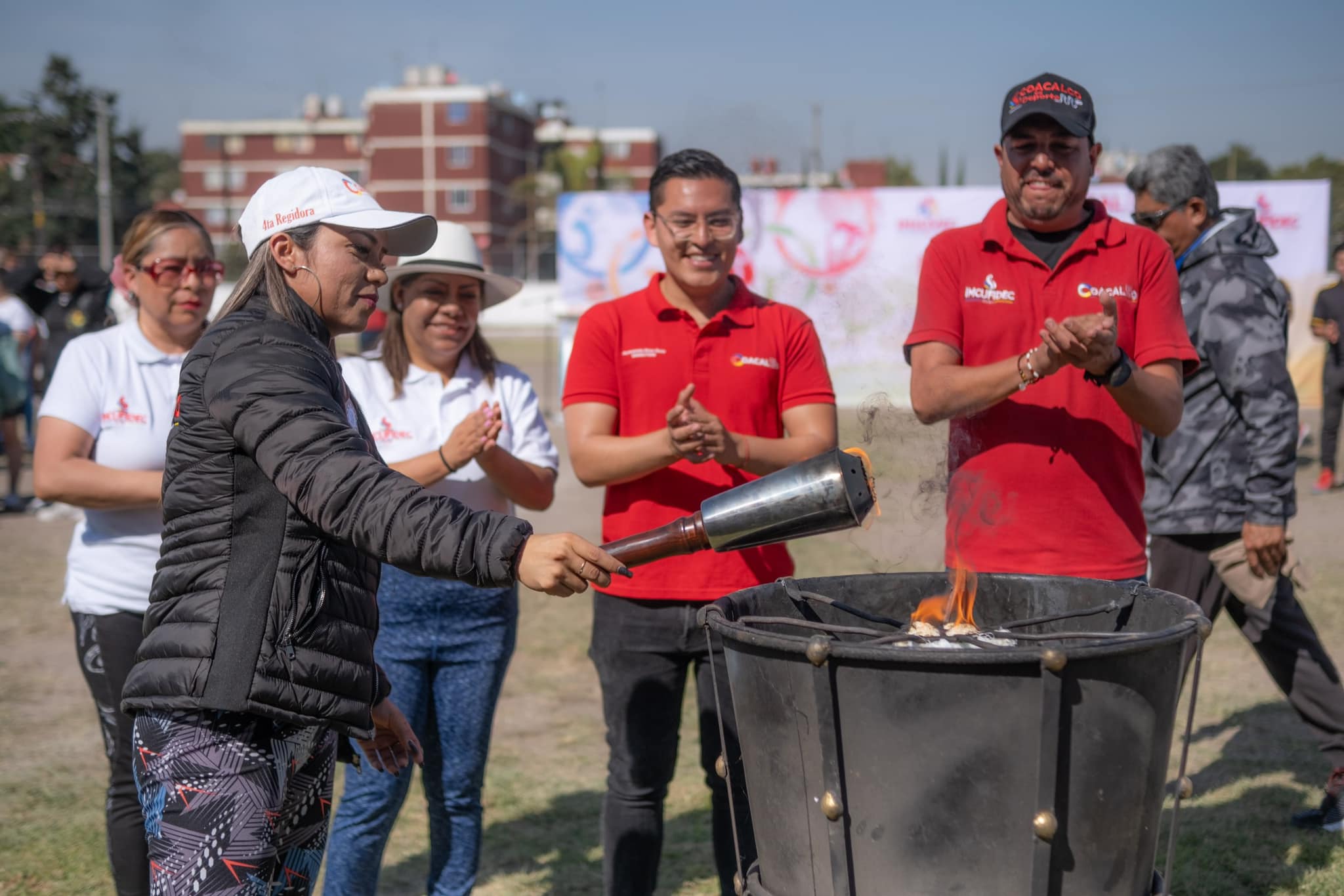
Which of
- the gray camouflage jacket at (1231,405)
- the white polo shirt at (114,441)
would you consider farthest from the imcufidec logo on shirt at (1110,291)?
the white polo shirt at (114,441)

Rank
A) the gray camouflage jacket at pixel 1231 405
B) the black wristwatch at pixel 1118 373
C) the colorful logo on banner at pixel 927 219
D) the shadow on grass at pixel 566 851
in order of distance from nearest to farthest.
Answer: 1. the black wristwatch at pixel 1118 373
2. the gray camouflage jacket at pixel 1231 405
3. the shadow on grass at pixel 566 851
4. the colorful logo on banner at pixel 927 219

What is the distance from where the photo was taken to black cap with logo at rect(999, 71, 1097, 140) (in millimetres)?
3162

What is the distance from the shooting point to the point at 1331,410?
11.5 m

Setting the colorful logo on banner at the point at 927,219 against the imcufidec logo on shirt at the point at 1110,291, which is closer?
the imcufidec logo on shirt at the point at 1110,291

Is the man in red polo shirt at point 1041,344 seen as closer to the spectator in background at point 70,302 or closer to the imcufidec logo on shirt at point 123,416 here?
the imcufidec logo on shirt at point 123,416

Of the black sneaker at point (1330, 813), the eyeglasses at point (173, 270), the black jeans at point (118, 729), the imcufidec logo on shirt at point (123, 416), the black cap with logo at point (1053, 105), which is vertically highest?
the black cap with logo at point (1053, 105)

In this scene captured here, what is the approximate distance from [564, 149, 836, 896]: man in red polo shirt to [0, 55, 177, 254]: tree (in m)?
54.5

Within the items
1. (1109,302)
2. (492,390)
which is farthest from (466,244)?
(1109,302)

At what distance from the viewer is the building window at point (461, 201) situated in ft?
274

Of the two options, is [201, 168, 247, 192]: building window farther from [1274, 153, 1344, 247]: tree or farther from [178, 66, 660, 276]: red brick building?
[1274, 153, 1344, 247]: tree

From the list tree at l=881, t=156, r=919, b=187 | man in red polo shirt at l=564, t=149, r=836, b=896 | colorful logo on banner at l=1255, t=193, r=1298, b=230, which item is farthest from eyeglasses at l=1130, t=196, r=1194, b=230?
tree at l=881, t=156, r=919, b=187

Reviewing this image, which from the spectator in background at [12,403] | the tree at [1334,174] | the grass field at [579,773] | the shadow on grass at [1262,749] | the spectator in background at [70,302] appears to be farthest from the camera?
the tree at [1334,174]

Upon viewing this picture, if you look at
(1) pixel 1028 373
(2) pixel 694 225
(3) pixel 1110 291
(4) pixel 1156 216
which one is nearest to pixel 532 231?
(4) pixel 1156 216

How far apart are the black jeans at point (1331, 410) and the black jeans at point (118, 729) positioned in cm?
1118
